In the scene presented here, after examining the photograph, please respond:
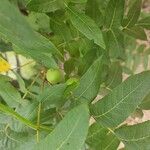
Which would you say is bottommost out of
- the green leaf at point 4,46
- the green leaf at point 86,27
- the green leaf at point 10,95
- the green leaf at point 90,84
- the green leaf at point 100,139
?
the green leaf at point 100,139

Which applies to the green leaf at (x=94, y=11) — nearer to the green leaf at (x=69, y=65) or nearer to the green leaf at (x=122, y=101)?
the green leaf at (x=69, y=65)

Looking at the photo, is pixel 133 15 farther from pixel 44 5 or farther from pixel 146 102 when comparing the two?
pixel 44 5

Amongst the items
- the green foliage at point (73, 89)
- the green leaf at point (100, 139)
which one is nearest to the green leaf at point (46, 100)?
the green foliage at point (73, 89)

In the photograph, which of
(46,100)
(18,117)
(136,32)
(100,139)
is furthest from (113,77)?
(18,117)

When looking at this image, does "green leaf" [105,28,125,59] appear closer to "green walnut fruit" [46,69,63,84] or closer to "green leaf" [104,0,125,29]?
"green leaf" [104,0,125,29]

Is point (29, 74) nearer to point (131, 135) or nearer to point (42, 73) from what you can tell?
point (42, 73)

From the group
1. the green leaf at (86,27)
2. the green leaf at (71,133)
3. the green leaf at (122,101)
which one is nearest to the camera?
the green leaf at (71,133)
